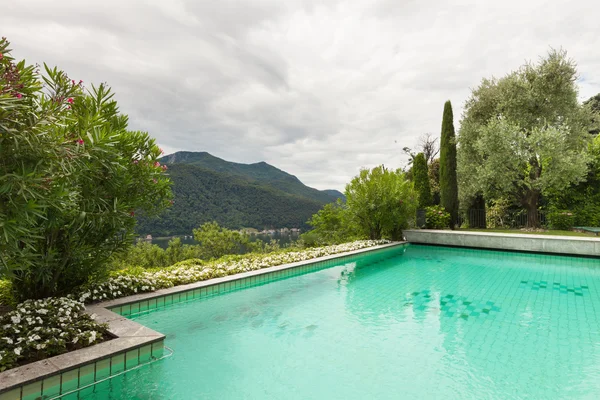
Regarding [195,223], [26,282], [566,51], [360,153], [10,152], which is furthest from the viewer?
[195,223]

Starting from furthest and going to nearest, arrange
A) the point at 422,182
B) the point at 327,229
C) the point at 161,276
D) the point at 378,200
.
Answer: the point at 327,229
the point at 422,182
the point at 378,200
the point at 161,276

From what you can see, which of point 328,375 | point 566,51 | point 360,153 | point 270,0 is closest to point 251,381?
point 328,375

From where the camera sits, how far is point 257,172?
10644 centimetres

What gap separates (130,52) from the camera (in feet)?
24.7

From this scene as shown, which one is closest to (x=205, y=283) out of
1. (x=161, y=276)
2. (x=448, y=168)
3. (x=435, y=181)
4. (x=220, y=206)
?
(x=161, y=276)

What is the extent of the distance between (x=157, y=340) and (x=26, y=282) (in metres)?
2.31

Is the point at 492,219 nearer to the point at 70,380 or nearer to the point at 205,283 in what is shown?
the point at 205,283

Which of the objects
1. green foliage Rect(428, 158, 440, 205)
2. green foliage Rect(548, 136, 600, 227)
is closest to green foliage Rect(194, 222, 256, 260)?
green foliage Rect(428, 158, 440, 205)

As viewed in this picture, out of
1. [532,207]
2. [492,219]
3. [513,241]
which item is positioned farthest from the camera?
[492,219]

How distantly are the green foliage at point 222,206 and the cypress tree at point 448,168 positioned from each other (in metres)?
24.9

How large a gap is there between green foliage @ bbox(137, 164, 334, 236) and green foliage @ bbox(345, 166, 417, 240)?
2304 centimetres

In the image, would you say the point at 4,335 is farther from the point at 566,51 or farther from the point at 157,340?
the point at 566,51

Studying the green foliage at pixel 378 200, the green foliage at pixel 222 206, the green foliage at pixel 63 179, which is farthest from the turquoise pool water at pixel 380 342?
the green foliage at pixel 222 206

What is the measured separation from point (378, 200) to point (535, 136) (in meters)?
7.84
